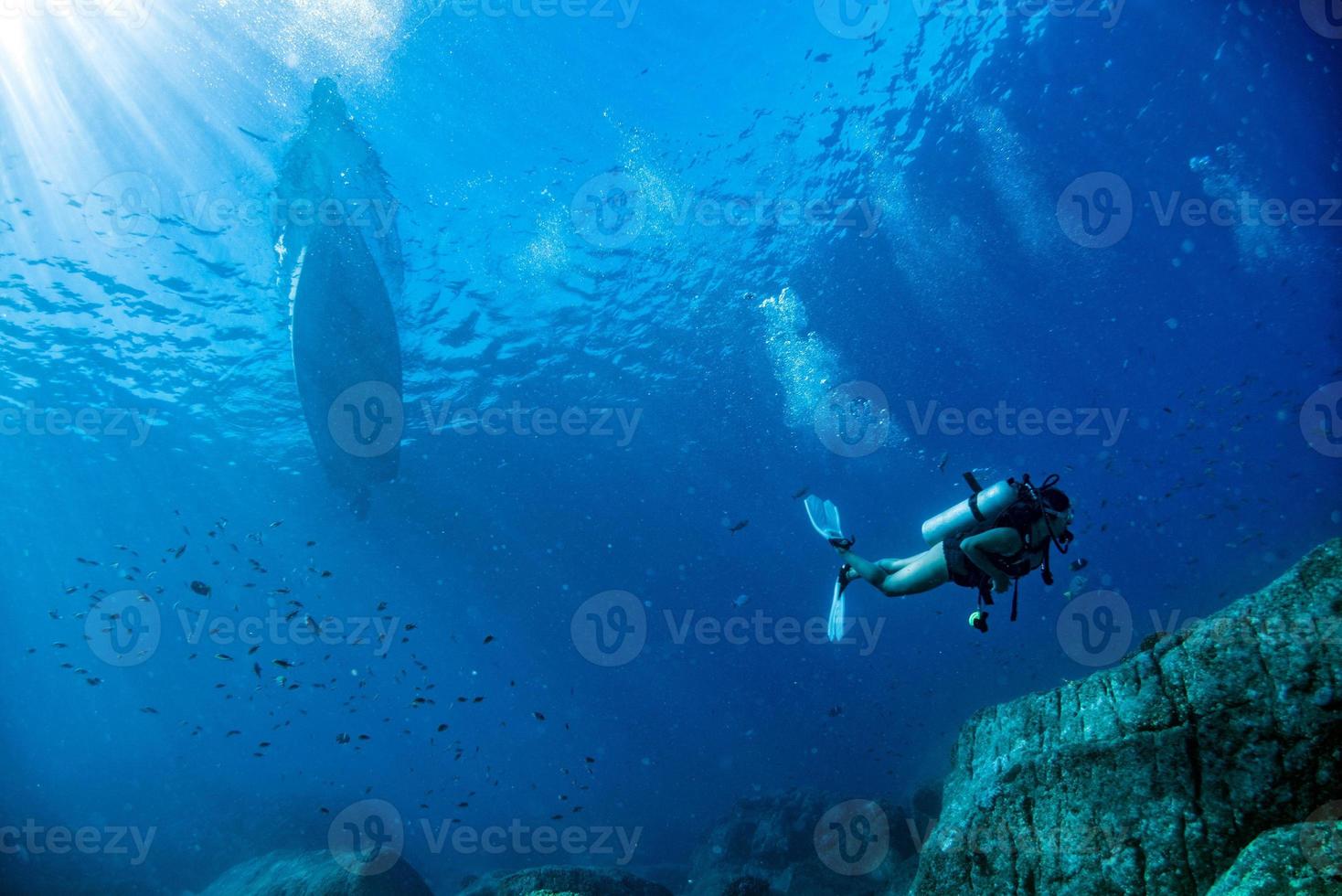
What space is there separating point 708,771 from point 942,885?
138 ft

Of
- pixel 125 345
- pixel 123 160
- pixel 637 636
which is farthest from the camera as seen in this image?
A: pixel 637 636

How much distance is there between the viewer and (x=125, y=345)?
19.4 m

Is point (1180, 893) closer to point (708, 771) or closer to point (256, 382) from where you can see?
point (256, 382)

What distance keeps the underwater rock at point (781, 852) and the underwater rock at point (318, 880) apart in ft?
20.0

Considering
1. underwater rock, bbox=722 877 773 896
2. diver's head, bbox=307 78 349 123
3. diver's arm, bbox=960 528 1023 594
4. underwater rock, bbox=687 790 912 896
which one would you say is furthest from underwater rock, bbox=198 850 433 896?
diver's head, bbox=307 78 349 123

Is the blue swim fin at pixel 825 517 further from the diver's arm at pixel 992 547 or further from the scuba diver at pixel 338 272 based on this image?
the scuba diver at pixel 338 272

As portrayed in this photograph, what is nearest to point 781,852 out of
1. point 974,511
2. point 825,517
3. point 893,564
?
point 825,517

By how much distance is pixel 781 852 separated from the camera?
13719 mm

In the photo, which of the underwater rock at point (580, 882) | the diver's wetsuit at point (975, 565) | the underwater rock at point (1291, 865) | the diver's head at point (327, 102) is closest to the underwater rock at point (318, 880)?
the underwater rock at point (580, 882)

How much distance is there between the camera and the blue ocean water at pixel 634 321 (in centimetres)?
1446

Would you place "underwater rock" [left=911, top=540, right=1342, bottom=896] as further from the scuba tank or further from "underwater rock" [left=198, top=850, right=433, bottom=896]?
"underwater rock" [left=198, top=850, right=433, bottom=896]

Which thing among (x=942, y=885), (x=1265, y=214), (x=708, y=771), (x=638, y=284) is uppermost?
(x=1265, y=214)

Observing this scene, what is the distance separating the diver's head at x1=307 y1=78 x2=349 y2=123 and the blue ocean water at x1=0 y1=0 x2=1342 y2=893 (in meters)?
0.30

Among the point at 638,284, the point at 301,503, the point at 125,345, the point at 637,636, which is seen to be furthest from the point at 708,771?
the point at 125,345
